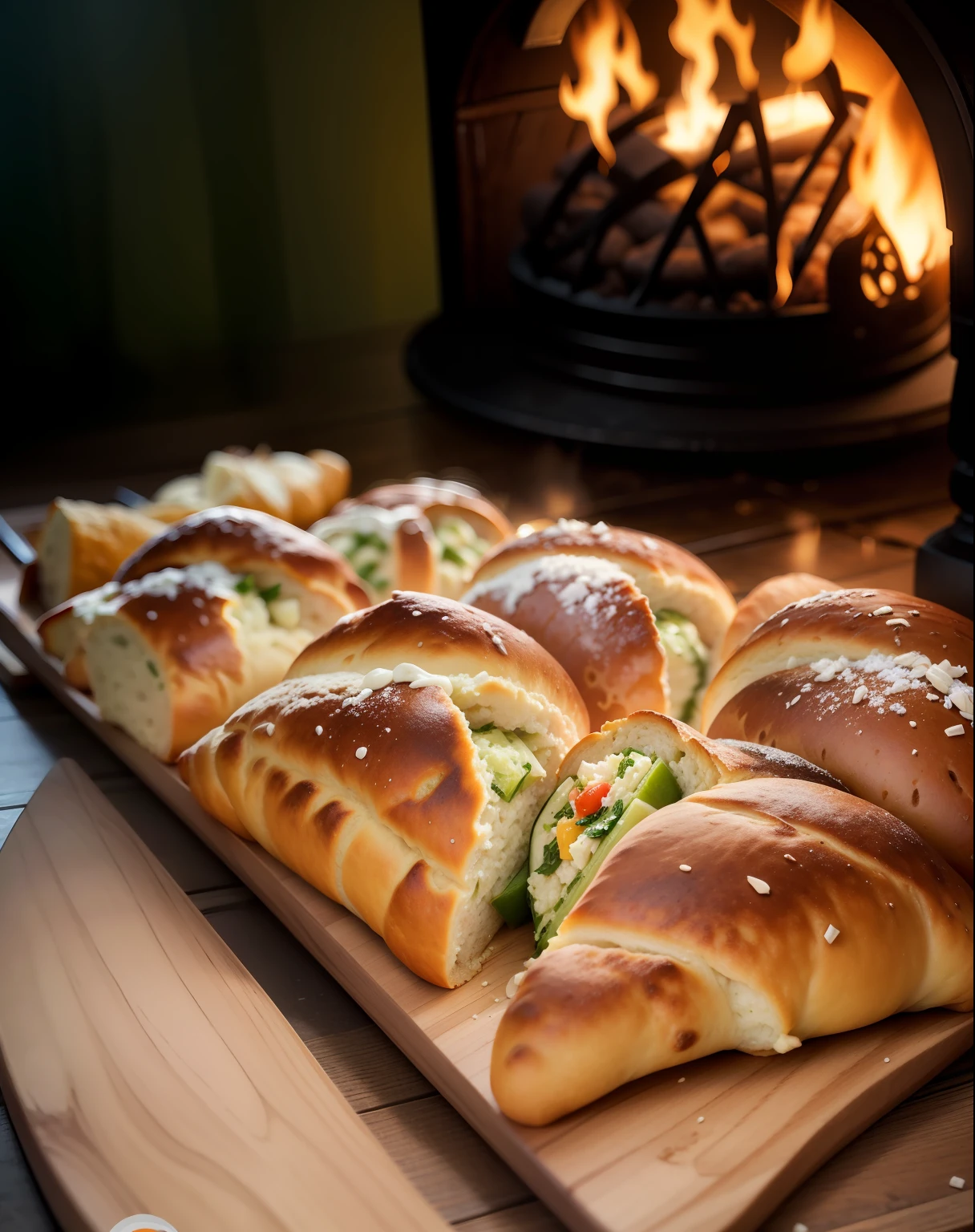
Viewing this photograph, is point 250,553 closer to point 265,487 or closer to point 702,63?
point 265,487

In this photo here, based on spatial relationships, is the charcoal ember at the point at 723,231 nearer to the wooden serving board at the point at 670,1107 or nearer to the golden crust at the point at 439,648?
the golden crust at the point at 439,648

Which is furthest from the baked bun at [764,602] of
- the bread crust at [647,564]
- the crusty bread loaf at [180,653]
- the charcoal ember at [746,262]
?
the charcoal ember at [746,262]

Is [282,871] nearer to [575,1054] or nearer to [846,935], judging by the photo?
[575,1054]

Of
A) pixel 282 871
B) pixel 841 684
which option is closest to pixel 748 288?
pixel 841 684

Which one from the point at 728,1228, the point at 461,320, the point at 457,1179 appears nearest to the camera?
the point at 728,1228

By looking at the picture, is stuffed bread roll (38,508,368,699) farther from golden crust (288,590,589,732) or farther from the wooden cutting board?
the wooden cutting board

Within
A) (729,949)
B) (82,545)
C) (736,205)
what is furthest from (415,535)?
(736,205)
